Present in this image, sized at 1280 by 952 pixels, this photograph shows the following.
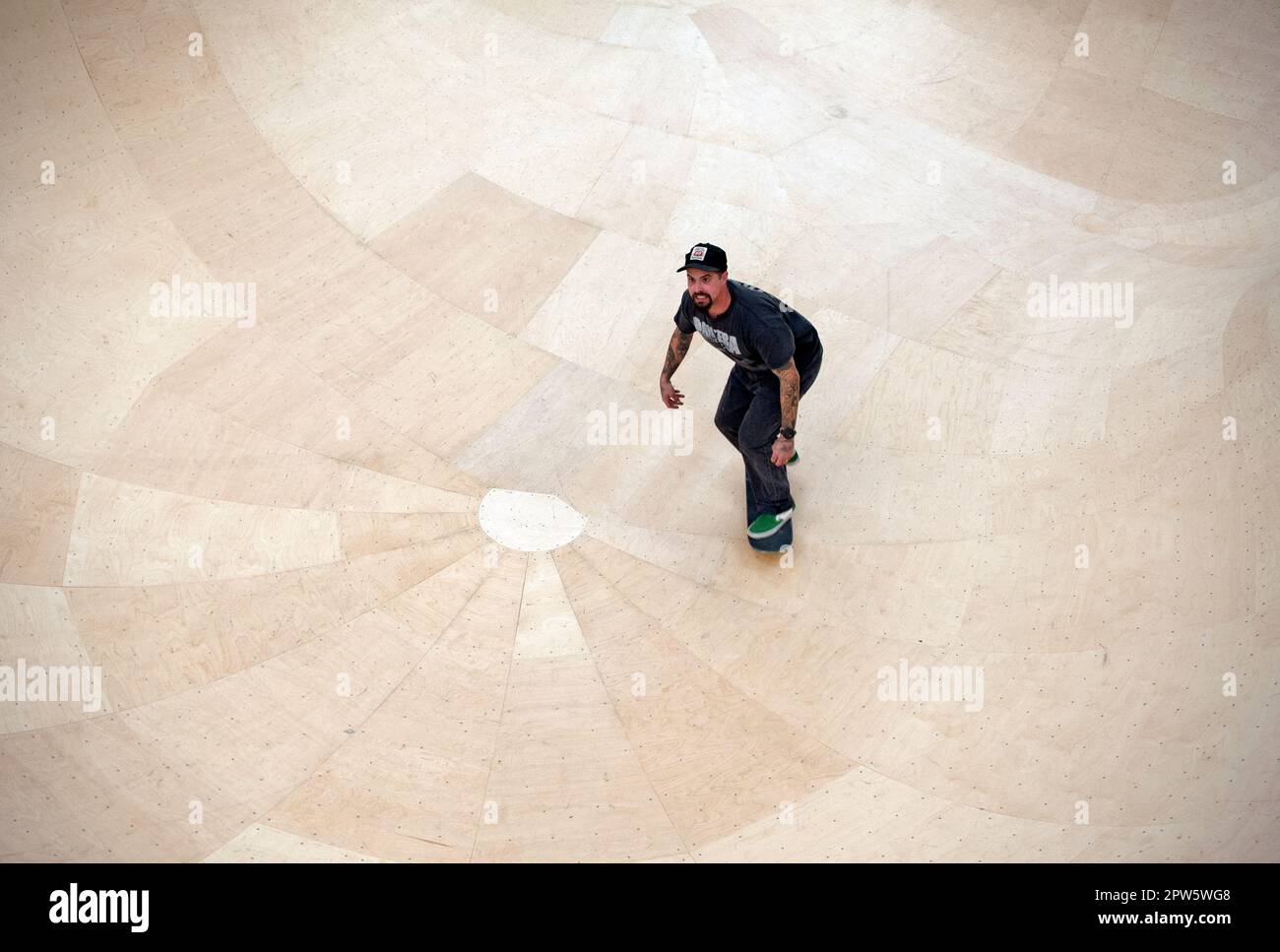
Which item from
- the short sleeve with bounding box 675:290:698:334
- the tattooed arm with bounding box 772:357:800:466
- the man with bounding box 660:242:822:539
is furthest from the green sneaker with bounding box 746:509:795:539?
the short sleeve with bounding box 675:290:698:334

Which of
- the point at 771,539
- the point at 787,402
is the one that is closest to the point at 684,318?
the point at 787,402

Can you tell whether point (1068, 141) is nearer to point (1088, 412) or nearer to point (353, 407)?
point (1088, 412)

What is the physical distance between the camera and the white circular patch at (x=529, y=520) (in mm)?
9047

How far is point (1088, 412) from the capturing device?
9.80 metres

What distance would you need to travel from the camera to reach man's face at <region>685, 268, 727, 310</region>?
7492 mm

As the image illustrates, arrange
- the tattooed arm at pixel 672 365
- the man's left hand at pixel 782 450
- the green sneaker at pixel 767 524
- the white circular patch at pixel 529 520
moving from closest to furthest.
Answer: the man's left hand at pixel 782 450 → the tattooed arm at pixel 672 365 → the green sneaker at pixel 767 524 → the white circular patch at pixel 529 520

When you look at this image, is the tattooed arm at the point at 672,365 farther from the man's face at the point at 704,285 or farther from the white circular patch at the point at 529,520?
the white circular patch at the point at 529,520

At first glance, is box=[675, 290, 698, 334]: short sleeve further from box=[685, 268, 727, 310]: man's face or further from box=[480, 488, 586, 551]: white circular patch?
box=[480, 488, 586, 551]: white circular patch

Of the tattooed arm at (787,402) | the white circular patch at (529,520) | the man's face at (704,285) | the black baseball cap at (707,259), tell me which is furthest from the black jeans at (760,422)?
the white circular patch at (529,520)

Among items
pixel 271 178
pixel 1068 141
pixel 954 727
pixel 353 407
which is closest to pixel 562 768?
pixel 954 727

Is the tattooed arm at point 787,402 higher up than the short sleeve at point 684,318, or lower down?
lower down

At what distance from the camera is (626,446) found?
9.88 m

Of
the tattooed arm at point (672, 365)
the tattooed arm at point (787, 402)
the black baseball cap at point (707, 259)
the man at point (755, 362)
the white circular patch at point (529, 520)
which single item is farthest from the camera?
the white circular patch at point (529, 520)

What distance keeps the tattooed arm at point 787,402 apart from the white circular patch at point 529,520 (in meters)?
1.89
